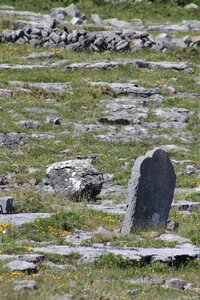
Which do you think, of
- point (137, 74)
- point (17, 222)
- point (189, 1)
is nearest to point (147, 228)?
point (17, 222)

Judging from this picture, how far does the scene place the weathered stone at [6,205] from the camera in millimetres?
19353

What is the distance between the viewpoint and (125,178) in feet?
81.3

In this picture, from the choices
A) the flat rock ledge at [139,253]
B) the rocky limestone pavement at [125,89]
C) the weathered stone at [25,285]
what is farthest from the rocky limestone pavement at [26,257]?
the rocky limestone pavement at [125,89]

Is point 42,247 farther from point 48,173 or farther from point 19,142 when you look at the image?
point 19,142

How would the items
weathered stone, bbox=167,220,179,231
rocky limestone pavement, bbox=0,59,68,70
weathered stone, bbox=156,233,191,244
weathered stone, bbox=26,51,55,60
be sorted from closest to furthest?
weathered stone, bbox=156,233,191,244, weathered stone, bbox=167,220,179,231, rocky limestone pavement, bbox=0,59,68,70, weathered stone, bbox=26,51,55,60

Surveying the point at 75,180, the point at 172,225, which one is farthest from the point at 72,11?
the point at 172,225

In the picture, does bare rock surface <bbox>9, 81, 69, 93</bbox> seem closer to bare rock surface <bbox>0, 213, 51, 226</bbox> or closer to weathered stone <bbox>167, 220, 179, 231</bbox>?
bare rock surface <bbox>0, 213, 51, 226</bbox>

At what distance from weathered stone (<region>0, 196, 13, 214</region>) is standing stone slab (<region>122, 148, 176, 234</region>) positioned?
2.79 m

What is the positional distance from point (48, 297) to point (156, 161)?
7111 millimetres

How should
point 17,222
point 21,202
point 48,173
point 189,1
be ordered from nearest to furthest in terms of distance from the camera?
point 17,222 → point 21,202 → point 48,173 → point 189,1

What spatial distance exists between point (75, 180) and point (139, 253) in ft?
21.6

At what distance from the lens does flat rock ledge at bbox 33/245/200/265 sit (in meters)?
15.1

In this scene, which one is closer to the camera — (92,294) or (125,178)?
(92,294)

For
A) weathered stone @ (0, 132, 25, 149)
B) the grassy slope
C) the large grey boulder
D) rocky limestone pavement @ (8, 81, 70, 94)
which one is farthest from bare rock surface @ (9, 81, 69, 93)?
the large grey boulder
